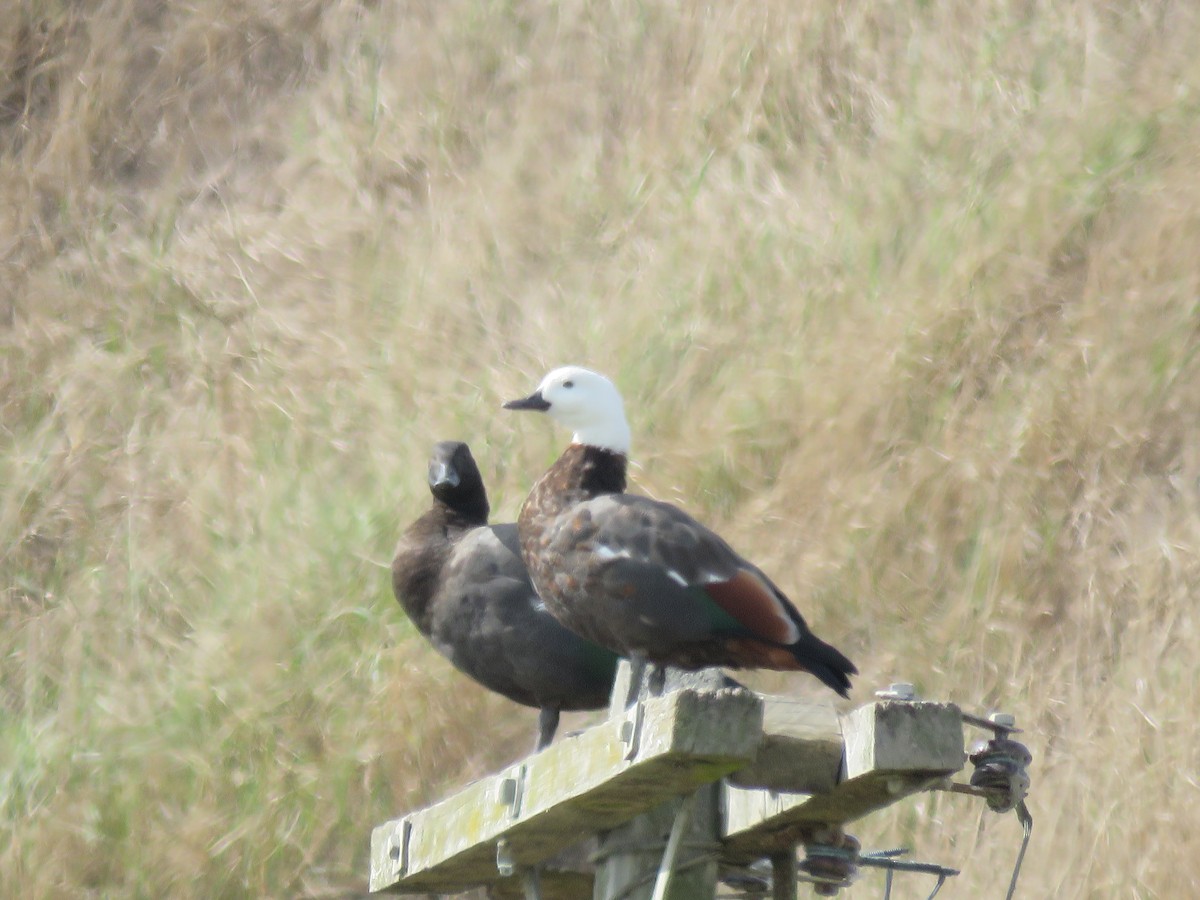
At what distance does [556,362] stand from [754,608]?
504 centimetres

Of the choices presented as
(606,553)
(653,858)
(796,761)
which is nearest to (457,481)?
(606,553)

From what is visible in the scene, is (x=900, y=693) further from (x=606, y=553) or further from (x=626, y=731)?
(x=606, y=553)

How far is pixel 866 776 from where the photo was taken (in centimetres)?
260

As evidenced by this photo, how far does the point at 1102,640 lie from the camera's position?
21.1ft

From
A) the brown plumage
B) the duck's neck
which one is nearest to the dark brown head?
the duck's neck

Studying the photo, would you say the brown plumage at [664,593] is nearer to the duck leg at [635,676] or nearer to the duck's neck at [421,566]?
the duck leg at [635,676]

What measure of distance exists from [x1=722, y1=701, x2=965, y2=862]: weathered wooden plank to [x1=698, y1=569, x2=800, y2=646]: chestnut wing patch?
0.52m

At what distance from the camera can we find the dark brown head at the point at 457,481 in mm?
5375

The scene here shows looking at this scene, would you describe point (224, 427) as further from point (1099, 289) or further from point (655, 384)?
point (1099, 289)

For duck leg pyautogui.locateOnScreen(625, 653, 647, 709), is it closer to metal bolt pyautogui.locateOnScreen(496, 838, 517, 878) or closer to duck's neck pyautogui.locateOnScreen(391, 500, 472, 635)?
metal bolt pyautogui.locateOnScreen(496, 838, 517, 878)

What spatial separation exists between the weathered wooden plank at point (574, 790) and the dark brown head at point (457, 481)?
6.48 feet

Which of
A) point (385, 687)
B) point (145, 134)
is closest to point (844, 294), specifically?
point (385, 687)

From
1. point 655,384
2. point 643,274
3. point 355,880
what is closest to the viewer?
point 355,880

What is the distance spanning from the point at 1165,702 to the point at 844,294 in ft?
8.95
